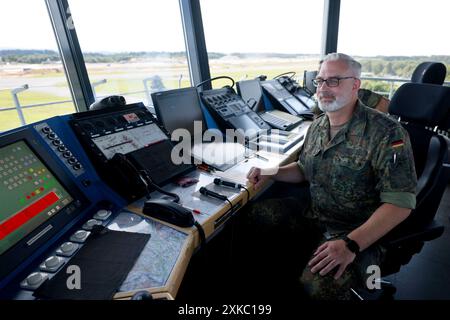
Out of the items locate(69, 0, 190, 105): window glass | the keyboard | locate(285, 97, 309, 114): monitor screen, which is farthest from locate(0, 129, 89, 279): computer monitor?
locate(285, 97, 309, 114): monitor screen

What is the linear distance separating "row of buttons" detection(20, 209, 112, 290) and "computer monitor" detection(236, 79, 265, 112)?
158 cm

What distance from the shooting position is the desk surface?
2.21 feet

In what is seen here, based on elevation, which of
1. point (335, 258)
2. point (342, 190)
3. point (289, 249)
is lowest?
point (289, 249)

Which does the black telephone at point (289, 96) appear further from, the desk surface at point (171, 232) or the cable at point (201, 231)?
the cable at point (201, 231)

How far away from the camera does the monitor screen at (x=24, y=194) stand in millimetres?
716

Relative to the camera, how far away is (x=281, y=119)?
2221mm

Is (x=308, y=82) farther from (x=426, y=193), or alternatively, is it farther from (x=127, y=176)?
(x=127, y=176)

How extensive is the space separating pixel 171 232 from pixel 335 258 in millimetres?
636

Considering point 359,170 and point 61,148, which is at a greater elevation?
point 61,148

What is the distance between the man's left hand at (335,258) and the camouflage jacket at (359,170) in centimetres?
26

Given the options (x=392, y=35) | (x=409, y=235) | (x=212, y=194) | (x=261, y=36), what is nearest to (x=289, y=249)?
(x=409, y=235)

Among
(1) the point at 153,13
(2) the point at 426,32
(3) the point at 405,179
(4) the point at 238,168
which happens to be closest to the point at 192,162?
(4) the point at 238,168

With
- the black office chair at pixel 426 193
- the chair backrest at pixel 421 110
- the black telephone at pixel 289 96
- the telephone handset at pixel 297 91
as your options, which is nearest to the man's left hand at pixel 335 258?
the black office chair at pixel 426 193

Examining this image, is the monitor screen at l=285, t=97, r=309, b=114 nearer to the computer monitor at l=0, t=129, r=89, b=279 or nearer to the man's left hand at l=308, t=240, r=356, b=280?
the man's left hand at l=308, t=240, r=356, b=280
